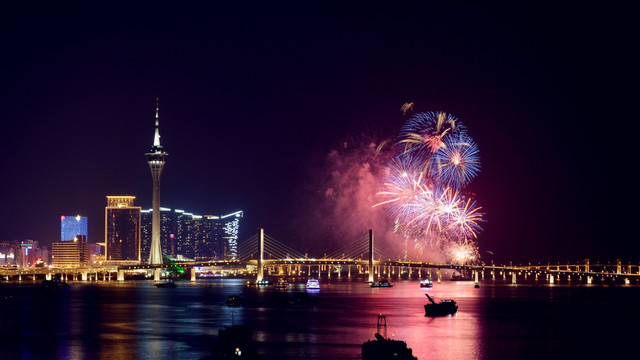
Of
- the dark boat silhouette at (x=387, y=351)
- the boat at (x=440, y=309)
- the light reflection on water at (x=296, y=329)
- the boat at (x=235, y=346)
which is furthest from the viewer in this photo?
the boat at (x=440, y=309)

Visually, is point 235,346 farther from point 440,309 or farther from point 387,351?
point 440,309

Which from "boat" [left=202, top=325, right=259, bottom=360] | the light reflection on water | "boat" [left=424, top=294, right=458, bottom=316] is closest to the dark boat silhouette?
the light reflection on water

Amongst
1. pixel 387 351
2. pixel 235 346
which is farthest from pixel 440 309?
pixel 235 346

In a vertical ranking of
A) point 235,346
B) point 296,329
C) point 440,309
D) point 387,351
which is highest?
point 235,346

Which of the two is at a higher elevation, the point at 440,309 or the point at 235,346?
the point at 235,346

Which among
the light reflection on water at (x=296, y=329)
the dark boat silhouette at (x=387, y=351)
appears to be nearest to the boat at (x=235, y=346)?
the light reflection on water at (x=296, y=329)

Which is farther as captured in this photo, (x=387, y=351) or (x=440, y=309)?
(x=440, y=309)

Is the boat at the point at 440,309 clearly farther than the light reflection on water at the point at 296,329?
Yes

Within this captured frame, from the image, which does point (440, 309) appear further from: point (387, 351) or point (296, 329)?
point (387, 351)

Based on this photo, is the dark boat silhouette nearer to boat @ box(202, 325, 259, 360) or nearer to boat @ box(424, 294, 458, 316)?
boat @ box(202, 325, 259, 360)

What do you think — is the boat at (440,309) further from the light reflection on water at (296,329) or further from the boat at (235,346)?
the boat at (235,346)

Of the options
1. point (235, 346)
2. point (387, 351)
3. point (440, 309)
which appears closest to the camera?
point (387, 351)

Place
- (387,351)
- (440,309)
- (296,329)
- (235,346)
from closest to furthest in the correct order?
(387,351), (235,346), (296,329), (440,309)
